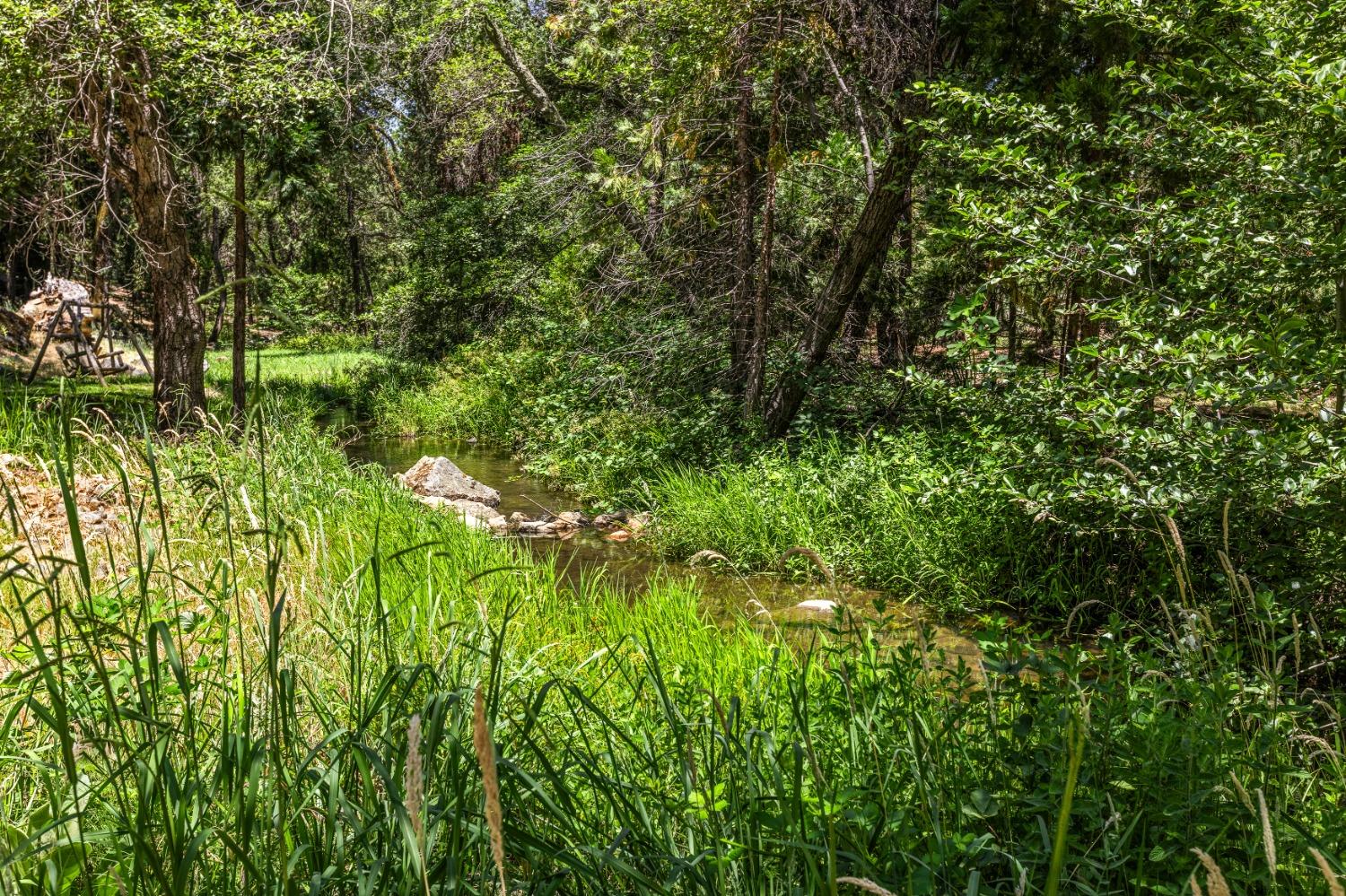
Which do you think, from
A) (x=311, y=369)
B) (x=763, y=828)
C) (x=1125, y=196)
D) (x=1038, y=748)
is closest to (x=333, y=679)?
(x=763, y=828)

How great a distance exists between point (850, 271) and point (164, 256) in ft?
20.6

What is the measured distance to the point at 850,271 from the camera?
8.61 meters

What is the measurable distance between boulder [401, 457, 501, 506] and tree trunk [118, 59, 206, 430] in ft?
7.78

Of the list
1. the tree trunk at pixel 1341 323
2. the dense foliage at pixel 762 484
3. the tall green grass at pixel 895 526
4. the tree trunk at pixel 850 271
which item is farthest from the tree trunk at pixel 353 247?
the tree trunk at pixel 1341 323

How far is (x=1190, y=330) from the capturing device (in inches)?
177

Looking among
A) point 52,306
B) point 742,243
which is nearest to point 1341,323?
point 742,243

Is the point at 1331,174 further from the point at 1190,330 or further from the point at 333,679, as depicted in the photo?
the point at 333,679

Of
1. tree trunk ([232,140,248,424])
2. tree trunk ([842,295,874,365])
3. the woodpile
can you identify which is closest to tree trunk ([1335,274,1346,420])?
tree trunk ([842,295,874,365])

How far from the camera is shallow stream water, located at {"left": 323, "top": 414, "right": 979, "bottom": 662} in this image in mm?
4629

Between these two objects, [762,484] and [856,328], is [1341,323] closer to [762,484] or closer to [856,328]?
[762,484]

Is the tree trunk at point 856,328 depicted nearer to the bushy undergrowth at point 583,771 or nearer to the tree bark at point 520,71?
the tree bark at point 520,71

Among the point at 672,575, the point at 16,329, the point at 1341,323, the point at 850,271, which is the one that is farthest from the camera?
the point at 16,329

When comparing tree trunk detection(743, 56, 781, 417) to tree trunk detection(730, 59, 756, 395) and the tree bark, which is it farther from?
the tree bark

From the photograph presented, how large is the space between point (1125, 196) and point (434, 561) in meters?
4.26
